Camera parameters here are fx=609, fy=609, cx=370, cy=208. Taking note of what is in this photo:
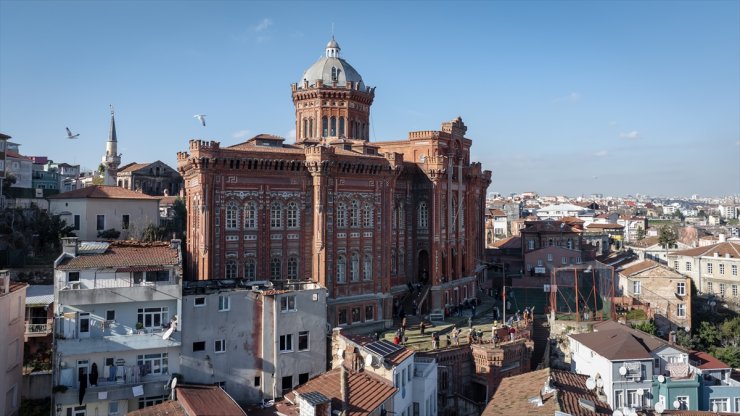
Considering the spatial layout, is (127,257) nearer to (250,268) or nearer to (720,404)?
(250,268)

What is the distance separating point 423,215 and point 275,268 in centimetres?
1519

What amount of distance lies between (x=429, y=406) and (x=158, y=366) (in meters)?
14.6

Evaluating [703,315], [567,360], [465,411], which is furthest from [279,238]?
[703,315]

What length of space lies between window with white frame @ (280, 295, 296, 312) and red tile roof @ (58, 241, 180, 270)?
591cm

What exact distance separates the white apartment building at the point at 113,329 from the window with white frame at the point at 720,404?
1149 inches

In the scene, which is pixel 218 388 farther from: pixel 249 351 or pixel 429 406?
pixel 429 406

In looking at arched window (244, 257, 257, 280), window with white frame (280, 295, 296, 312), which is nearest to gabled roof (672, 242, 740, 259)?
arched window (244, 257, 257, 280)

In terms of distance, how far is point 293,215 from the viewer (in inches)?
1676

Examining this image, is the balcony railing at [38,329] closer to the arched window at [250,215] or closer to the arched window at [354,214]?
the arched window at [250,215]

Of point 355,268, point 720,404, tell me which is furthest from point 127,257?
point 720,404

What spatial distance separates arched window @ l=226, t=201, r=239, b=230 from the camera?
4034cm

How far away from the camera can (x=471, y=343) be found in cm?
4044

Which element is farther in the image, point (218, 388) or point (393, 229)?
point (393, 229)

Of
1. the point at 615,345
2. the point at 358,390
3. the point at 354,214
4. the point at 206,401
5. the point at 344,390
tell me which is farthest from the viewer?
the point at 354,214
